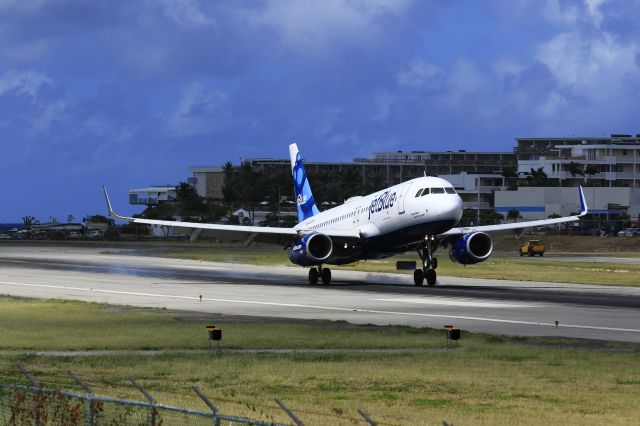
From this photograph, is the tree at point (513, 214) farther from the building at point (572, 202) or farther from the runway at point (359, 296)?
the runway at point (359, 296)

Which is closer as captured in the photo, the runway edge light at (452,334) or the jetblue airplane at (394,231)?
the runway edge light at (452,334)

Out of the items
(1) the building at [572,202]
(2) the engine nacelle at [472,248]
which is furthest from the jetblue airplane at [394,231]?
(1) the building at [572,202]

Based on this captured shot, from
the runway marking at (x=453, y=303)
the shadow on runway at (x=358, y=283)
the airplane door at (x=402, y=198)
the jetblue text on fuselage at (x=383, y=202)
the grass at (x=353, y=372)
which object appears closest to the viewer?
the grass at (x=353, y=372)

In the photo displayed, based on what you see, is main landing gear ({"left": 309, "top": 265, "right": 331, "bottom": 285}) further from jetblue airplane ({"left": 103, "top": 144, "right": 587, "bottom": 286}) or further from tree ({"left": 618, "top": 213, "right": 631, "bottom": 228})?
tree ({"left": 618, "top": 213, "right": 631, "bottom": 228})

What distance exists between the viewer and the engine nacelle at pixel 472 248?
58.0 m

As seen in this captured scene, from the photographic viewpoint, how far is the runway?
38219 millimetres

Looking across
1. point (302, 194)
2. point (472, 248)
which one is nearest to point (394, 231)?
point (472, 248)

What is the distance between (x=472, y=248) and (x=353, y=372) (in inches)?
1332

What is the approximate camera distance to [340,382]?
23531mm

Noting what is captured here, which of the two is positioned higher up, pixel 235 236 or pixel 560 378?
pixel 235 236

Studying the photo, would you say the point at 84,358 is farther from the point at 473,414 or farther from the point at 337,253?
the point at 337,253

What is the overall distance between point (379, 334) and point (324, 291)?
867 inches

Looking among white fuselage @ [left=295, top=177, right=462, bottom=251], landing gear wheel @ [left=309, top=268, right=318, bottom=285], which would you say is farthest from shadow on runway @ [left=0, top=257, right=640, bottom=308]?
white fuselage @ [left=295, top=177, right=462, bottom=251]

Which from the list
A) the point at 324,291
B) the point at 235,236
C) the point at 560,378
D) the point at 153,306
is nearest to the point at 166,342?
the point at 560,378
